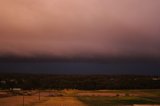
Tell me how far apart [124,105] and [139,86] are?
95.1 meters

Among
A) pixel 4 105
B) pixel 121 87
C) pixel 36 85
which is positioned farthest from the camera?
pixel 36 85

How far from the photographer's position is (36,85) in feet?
609

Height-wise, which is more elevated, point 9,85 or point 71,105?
point 9,85

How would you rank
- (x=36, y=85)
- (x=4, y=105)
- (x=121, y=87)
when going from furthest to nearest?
(x=36, y=85) → (x=121, y=87) → (x=4, y=105)

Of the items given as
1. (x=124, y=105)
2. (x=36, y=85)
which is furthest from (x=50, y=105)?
(x=36, y=85)

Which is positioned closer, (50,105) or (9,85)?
(50,105)

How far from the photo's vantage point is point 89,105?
79.7 metres

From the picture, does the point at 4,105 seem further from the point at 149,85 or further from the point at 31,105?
the point at 149,85

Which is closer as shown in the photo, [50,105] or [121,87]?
[50,105]

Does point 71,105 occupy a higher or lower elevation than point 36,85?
lower

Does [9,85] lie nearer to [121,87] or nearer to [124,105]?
[121,87]

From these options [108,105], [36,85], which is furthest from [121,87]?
[108,105]

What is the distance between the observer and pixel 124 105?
78375 mm

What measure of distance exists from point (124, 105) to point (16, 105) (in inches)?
1010
